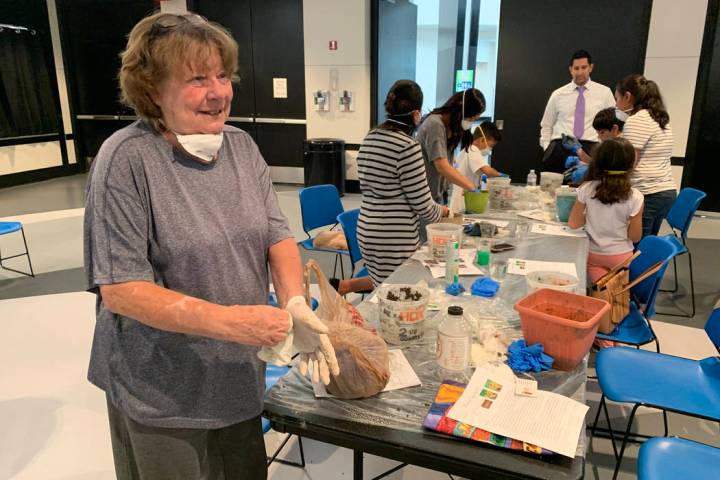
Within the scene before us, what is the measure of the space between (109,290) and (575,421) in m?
1.00

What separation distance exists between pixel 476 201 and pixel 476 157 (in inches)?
15.2

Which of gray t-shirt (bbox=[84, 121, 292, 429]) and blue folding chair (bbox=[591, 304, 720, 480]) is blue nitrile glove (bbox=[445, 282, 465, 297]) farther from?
gray t-shirt (bbox=[84, 121, 292, 429])

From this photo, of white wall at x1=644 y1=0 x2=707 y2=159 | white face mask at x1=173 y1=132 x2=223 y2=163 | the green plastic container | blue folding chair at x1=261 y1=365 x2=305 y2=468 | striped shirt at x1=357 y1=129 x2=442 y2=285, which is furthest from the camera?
white wall at x1=644 y1=0 x2=707 y2=159

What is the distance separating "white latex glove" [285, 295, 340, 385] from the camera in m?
1.05

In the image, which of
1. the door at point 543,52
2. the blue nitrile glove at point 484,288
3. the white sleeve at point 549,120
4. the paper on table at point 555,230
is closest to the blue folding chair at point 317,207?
the paper on table at point 555,230

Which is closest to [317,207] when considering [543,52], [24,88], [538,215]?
[538,215]

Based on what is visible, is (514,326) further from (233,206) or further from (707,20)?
(707,20)

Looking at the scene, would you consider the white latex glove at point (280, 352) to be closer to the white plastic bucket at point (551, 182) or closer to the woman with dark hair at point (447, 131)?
the woman with dark hair at point (447, 131)

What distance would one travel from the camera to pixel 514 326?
161 centimetres

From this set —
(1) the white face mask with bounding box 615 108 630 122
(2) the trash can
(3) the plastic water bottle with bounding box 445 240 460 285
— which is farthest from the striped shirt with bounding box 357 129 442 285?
(2) the trash can

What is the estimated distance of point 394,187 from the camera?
252cm

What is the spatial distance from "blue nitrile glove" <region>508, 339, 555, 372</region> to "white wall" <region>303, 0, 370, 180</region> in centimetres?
595

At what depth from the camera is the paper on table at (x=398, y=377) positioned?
4.14 feet

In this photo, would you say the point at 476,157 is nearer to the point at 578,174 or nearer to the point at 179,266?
the point at 578,174
